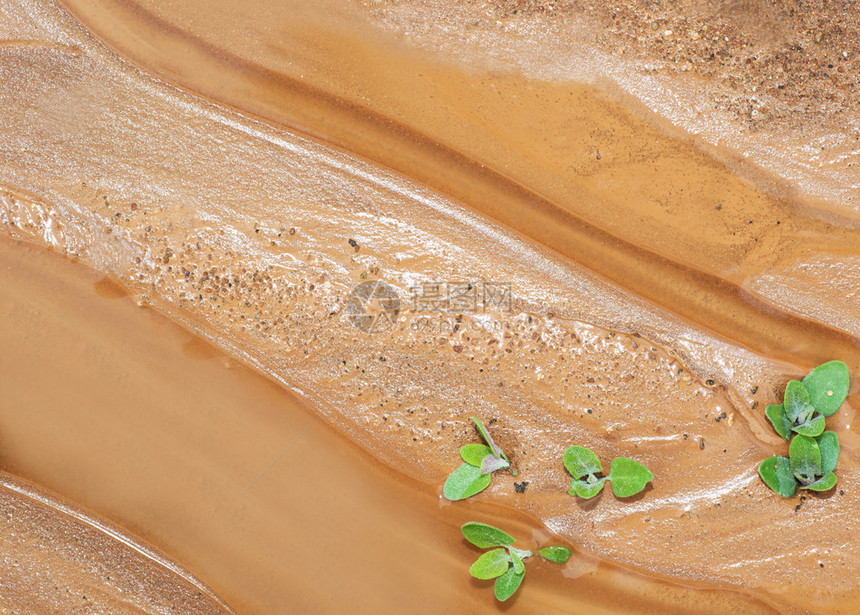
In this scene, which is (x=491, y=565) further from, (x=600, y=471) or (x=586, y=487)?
Result: (x=600, y=471)

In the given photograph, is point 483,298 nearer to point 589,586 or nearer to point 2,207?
point 589,586

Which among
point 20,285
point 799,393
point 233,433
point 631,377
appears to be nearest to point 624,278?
point 631,377

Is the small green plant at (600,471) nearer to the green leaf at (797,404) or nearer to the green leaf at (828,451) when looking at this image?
the green leaf at (797,404)

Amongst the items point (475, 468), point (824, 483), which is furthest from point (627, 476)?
point (824, 483)

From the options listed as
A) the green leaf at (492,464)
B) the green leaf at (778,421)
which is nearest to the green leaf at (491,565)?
the green leaf at (492,464)

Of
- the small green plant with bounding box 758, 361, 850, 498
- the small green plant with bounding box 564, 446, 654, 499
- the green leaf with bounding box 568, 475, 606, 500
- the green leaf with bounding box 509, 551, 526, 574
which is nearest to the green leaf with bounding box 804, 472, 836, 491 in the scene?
the small green plant with bounding box 758, 361, 850, 498
